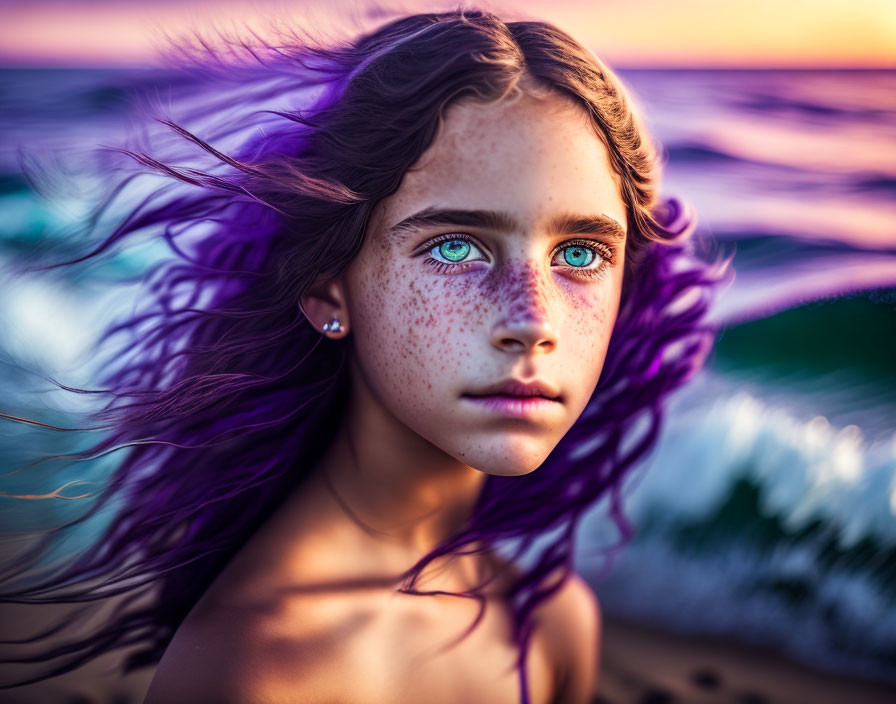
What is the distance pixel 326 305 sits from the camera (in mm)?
935

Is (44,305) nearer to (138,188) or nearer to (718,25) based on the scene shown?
(138,188)

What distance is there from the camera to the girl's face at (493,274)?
82 cm

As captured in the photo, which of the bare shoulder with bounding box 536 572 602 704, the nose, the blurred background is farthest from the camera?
the blurred background

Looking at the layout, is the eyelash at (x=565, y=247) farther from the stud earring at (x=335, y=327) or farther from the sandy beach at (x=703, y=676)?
the sandy beach at (x=703, y=676)

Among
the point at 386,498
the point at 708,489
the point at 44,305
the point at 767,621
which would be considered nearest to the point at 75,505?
the point at 44,305

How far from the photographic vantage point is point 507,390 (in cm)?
84

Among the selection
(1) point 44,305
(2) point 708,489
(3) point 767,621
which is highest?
(1) point 44,305

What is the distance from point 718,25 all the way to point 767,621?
3.04ft

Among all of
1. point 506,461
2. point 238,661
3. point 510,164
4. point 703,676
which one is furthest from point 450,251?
point 703,676

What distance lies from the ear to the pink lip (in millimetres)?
179

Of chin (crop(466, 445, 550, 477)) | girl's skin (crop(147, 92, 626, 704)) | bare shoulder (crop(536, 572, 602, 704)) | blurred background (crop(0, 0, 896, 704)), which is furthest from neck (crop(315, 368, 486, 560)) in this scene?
blurred background (crop(0, 0, 896, 704))

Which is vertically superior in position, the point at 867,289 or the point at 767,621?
the point at 867,289

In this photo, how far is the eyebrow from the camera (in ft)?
2.70

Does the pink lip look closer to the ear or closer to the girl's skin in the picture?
the girl's skin
